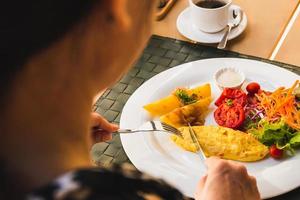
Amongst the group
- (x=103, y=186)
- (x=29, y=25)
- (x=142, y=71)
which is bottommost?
(x=142, y=71)

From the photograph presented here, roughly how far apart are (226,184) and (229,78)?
0.38 metres

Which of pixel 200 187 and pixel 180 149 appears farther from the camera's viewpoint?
pixel 180 149

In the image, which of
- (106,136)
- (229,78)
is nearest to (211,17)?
(229,78)

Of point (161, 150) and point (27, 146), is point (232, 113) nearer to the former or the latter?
point (161, 150)

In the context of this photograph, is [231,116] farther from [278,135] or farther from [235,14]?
[235,14]

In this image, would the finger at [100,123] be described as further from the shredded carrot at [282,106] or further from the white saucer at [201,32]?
the white saucer at [201,32]

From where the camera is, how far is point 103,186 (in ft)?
1.29

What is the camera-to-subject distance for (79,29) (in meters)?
0.37

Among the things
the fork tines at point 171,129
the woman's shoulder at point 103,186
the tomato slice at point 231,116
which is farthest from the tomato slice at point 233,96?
the woman's shoulder at point 103,186

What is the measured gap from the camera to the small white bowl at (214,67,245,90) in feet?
3.70

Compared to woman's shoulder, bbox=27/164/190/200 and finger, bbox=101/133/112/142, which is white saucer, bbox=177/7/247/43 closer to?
finger, bbox=101/133/112/142

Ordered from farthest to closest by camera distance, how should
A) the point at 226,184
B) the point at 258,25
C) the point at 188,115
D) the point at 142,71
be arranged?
the point at 258,25, the point at 142,71, the point at 188,115, the point at 226,184

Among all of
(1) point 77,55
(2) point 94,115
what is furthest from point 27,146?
(2) point 94,115

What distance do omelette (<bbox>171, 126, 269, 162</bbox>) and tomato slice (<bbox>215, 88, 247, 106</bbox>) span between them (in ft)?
0.26
